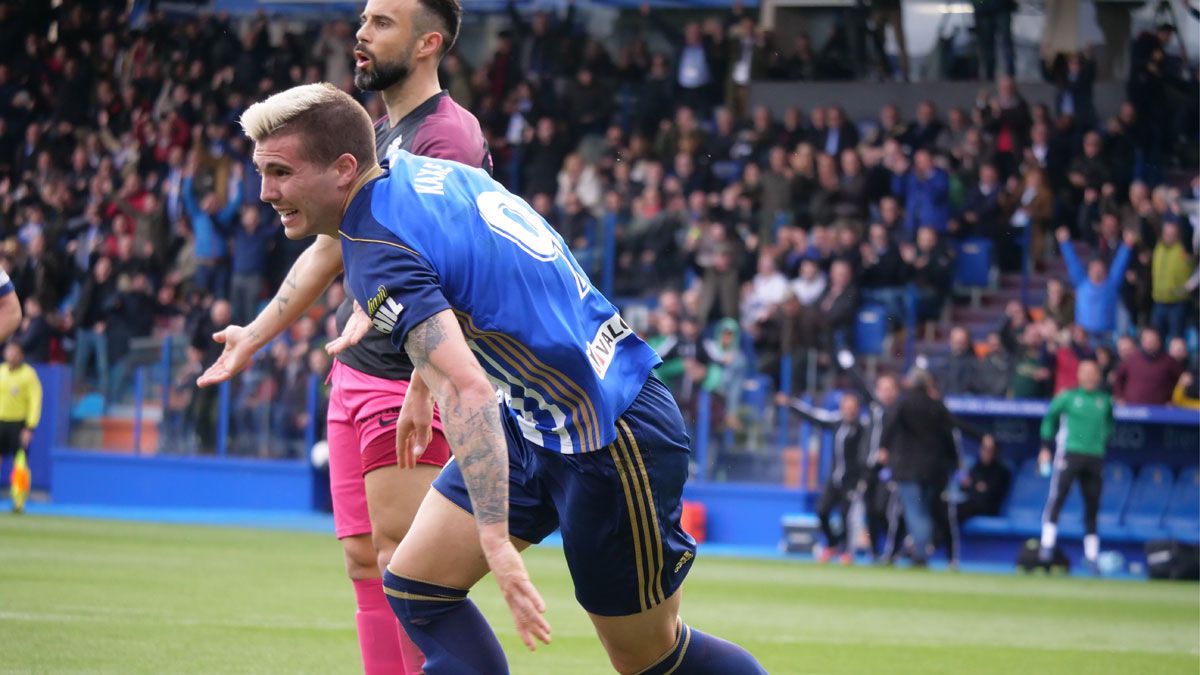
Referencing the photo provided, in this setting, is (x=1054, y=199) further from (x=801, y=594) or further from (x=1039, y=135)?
(x=801, y=594)

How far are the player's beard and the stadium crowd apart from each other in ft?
45.0

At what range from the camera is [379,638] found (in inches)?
216

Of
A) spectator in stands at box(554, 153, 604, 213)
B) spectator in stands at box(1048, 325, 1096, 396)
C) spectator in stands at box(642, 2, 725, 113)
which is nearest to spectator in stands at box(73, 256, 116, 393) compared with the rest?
spectator in stands at box(554, 153, 604, 213)

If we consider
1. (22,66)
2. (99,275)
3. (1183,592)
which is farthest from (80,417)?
(1183,592)

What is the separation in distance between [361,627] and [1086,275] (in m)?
15.9

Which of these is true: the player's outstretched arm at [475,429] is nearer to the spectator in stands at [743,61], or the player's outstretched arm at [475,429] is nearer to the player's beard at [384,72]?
the player's beard at [384,72]

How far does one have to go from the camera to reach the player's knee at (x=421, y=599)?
461cm

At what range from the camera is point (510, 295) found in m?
4.30

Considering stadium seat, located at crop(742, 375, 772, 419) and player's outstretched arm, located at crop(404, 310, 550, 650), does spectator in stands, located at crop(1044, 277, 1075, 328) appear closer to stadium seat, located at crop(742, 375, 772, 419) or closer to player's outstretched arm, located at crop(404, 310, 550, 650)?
stadium seat, located at crop(742, 375, 772, 419)

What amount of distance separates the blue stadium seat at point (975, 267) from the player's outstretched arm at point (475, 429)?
1837 centimetres

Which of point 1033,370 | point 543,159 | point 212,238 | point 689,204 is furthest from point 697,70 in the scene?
point 1033,370

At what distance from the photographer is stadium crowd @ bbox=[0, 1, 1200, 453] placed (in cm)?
1973

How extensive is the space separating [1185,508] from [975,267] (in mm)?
4491

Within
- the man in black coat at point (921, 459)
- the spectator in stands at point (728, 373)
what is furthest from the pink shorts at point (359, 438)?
the spectator in stands at point (728, 373)
